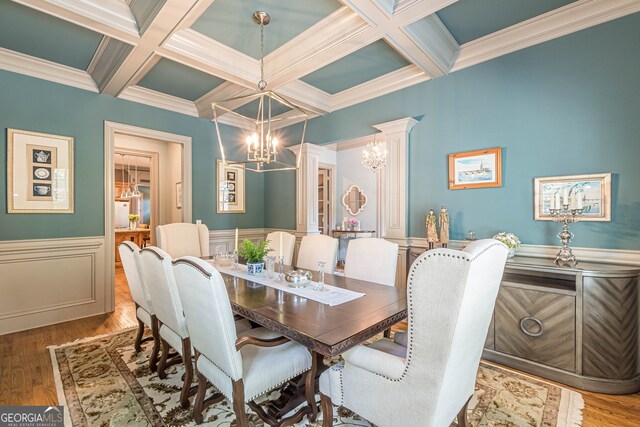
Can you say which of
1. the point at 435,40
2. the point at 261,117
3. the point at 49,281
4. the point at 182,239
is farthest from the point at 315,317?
the point at 49,281

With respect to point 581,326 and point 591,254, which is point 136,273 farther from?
point 591,254

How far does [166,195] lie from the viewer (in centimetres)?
559

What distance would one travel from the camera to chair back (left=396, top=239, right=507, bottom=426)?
3.51ft

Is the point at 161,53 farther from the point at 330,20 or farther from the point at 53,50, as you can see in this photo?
the point at 330,20

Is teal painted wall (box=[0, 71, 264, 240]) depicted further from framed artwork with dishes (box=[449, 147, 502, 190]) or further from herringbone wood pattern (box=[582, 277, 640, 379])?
herringbone wood pattern (box=[582, 277, 640, 379])

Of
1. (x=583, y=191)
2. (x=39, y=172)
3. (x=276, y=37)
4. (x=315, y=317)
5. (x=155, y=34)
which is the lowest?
(x=315, y=317)

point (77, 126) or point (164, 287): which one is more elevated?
point (77, 126)

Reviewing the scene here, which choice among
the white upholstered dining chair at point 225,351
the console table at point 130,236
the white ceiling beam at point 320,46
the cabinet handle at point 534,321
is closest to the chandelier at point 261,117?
the white ceiling beam at point 320,46

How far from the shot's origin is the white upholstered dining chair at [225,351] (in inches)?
53.1

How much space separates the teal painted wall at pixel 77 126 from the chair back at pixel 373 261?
2.84 meters

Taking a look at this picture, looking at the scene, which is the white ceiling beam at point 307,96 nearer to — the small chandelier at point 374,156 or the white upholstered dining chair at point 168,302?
the small chandelier at point 374,156

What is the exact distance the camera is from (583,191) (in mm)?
2369

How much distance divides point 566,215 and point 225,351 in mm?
2665

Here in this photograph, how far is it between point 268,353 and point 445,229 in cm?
215
